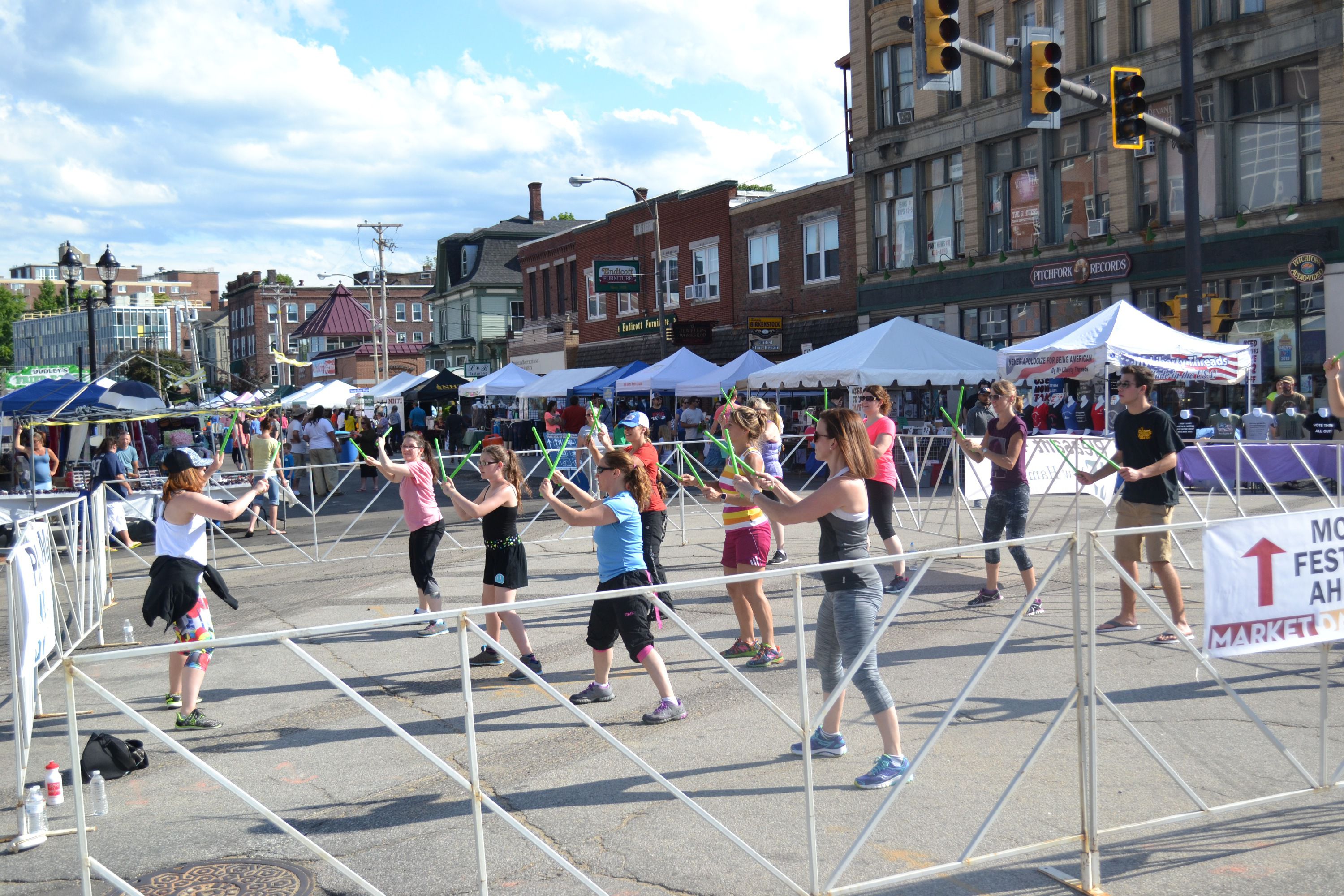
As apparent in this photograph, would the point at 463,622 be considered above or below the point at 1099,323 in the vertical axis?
below

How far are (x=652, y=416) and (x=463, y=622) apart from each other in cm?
2569

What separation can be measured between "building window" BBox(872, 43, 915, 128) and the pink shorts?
22659 mm

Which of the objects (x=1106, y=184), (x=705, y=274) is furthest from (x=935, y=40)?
(x=705, y=274)

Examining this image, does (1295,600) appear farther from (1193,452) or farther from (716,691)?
(1193,452)

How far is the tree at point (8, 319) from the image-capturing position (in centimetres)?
8850

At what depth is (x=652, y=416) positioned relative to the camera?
29.4m

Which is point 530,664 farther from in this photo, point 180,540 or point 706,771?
point 180,540

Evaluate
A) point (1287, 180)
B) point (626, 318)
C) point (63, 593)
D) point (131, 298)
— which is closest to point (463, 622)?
point (63, 593)

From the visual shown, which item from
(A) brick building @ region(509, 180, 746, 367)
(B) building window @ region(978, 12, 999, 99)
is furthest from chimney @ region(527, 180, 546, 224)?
(B) building window @ region(978, 12, 999, 99)

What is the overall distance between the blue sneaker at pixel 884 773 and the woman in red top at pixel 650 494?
3.02 meters

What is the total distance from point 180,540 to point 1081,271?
20281 mm

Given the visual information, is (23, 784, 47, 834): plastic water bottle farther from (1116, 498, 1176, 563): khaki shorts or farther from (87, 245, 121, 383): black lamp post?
(87, 245, 121, 383): black lamp post

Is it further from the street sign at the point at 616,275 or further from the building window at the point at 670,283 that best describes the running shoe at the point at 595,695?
the building window at the point at 670,283

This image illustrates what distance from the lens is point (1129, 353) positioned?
14.7 m
